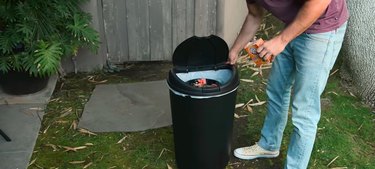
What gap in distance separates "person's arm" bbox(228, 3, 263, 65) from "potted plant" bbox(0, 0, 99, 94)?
1.66 metres

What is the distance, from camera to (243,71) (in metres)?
4.93

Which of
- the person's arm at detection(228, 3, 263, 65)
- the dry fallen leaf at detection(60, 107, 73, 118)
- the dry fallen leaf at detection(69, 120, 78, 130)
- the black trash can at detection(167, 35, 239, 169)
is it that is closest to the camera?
the black trash can at detection(167, 35, 239, 169)

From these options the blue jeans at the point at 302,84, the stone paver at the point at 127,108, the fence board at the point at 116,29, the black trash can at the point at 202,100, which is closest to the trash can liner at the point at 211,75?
the black trash can at the point at 202,100

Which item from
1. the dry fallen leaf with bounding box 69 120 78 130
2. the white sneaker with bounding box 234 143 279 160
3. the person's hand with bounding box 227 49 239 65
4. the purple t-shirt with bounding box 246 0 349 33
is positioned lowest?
the dry fallen leaf with bounding box 69 120 78 130

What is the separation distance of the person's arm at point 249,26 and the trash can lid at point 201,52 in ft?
0.20

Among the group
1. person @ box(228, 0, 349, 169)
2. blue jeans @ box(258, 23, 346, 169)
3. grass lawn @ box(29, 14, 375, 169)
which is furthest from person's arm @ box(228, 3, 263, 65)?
grass lawn @ box(29, 14, 375, 169)

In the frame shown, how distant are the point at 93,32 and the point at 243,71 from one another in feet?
5.33

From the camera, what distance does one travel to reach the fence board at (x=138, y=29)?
187 inches

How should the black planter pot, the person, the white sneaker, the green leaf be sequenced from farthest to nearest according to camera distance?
the black planter pot < the green leaf < the white sneaker < the person

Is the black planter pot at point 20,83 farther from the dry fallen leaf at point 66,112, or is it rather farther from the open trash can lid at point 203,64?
the open trash can lid at point 203,64

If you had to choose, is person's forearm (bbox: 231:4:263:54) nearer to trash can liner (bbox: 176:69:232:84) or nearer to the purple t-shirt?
trash can liner (bbox: 176:69:232:84)

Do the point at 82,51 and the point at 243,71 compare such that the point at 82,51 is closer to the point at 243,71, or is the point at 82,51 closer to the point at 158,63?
the point at 158,63

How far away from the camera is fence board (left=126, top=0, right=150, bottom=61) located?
475 cm

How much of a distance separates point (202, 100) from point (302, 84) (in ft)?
1.97
